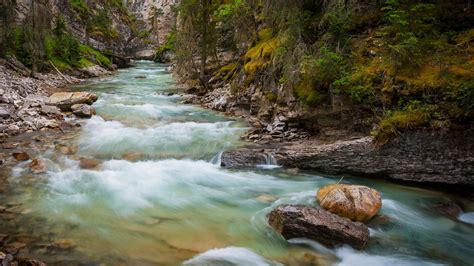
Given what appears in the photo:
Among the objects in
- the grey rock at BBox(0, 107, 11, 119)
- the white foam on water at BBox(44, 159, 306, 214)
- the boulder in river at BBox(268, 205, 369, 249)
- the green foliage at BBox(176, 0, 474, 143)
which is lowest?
the white foam on water at BBox(44, 159, 306, 214)

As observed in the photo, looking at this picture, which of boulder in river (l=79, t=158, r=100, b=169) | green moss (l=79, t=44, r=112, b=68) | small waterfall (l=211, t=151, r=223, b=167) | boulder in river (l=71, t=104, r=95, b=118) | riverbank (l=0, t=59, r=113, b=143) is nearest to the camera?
boulder in river (l=79, t=158, r=100, b=169)

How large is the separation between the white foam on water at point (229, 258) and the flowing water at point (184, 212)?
0.02m

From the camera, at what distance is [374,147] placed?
7891 millimetres

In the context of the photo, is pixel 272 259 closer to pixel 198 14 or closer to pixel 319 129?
pixel 319 129

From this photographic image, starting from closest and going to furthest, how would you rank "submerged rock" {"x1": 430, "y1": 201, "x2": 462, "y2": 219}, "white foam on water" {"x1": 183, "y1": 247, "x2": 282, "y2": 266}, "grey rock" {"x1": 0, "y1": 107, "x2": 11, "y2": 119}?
"white foam on water" {"x1": 183, "y1": 247, "x2": 282, "y2": 266} → "submerged rock" {"x1": 430, "y1": 201, "x2": 462, "y2": 219} → "grey rock" {"x1": 0, "y1": 107, "x2": 11, "y2": 119}

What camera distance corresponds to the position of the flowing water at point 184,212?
17.2ft

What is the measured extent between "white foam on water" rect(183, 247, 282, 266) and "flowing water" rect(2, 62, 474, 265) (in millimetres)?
15

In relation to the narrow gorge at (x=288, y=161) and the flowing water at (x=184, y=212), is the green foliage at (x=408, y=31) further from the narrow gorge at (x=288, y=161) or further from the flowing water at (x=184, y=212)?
the flowing water at (x=184, y=212)

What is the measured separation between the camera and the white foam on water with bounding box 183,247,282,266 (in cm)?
498

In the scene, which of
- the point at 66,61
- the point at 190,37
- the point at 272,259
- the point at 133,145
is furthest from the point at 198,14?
the point at 272,259

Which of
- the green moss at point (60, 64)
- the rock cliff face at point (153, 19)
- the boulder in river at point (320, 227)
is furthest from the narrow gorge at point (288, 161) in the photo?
the rock cliff face at point (153, 19)

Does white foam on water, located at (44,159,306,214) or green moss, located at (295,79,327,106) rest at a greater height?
green moss, located at (295,79,327,106)

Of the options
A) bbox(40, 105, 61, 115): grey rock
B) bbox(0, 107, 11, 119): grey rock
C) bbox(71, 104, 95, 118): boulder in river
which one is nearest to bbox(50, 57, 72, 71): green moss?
bbox(40, 105, 61, 115): grey rock

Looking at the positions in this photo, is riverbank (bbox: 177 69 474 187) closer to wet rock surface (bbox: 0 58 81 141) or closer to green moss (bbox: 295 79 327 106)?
green moss (bbox: 295 79 327 106)
